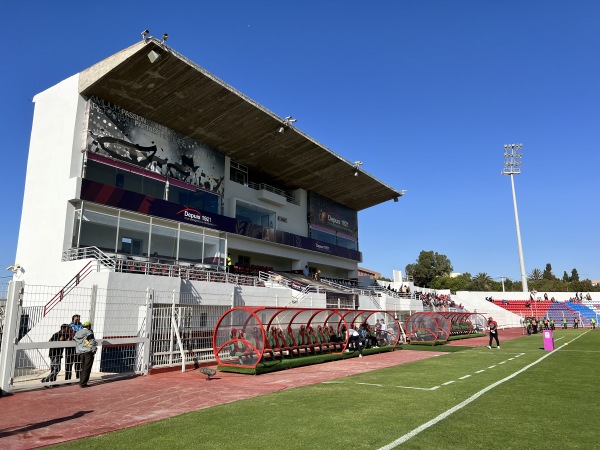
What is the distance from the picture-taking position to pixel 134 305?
46.3ft

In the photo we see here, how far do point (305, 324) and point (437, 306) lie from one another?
31669 millimetres

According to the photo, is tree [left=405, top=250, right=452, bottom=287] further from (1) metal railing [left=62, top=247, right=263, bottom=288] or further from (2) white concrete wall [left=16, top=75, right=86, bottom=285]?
(2) white concrete wall [left=16, top=75, right=86, bottom=285]

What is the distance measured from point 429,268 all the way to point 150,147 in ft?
242

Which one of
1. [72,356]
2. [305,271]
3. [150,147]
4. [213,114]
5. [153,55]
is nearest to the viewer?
[72,356]

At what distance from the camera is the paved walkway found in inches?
261

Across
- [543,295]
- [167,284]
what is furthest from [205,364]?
[543,295]

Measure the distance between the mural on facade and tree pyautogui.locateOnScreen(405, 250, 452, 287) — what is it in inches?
2593

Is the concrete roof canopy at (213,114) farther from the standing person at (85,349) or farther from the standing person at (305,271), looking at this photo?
the standing person at (85,349)

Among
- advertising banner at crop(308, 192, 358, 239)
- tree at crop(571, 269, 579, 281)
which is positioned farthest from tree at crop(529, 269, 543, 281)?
advertising banner at crop(308, 192, 358, 239)

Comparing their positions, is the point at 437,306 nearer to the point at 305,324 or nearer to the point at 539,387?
the point at 305,324

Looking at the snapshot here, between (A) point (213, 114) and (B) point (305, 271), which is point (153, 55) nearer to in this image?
(A) point (213, 114)

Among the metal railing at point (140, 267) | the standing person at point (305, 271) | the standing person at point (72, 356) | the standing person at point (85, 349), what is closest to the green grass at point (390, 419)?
the standing person at point (85, 349)

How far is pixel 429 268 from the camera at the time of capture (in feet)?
294

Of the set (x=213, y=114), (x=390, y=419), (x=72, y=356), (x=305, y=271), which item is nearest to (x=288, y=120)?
(x=213, y=114)
